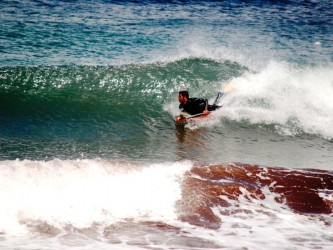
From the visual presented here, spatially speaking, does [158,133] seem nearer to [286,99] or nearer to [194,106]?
[194,106]

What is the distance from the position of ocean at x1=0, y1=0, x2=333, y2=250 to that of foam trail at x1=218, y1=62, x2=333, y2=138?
0.23 ft

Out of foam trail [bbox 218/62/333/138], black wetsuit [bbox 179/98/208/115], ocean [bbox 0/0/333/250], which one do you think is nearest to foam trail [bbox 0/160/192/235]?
ocean [bbox 0/0/333/250]

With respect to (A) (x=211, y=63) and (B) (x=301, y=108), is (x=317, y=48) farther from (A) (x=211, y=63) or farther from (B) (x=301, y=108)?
(B) (x=301, y=108)

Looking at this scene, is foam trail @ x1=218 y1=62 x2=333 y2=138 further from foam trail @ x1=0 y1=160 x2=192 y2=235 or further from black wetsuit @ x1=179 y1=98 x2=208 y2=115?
foam trail @ x1=0 y1=160 x2=192 y2=235

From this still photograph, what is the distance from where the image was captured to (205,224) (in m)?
6.30

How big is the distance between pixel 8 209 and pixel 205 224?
3.16m

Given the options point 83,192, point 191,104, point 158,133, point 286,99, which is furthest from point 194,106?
point 83,192

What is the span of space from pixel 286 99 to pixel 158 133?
5315 millimetres

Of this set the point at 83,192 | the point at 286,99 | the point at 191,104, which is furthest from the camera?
the point at 286,99

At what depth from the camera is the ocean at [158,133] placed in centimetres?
616

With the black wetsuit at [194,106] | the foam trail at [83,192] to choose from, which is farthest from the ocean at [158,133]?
the black wetsuit at [194,106]

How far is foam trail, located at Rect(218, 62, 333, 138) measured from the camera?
12172 mm

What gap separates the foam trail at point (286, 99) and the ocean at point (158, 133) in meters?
0.07

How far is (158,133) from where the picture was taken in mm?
10945
